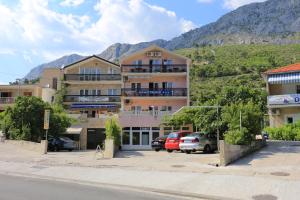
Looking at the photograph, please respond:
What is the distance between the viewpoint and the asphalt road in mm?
12773

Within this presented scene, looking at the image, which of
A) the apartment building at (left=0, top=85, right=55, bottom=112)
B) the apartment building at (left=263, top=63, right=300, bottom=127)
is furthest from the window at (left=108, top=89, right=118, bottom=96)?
the apartment building at (left=263, top=63, right=300, bottom=127)

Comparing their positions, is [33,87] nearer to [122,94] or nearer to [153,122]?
[122,94]

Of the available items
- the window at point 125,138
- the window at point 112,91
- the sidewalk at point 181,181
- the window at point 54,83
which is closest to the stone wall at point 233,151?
the sidewalk at point 181,181

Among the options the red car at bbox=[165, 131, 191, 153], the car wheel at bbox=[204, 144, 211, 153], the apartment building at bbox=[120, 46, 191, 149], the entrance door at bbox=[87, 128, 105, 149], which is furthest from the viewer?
the apartment building at bbox=[120, 46, 191, 149]

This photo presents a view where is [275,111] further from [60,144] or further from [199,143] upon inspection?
[60,144]

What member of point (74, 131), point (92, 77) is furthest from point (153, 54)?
point (74, 131)

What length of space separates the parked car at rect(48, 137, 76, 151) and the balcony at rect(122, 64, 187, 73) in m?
15.8

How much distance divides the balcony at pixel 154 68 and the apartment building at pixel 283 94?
528 inches

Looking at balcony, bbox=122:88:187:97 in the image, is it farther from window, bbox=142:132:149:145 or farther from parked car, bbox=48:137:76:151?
parked car, bbox=48:137:76:151

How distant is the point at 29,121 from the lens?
125ft

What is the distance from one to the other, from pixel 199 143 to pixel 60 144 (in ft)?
48.6

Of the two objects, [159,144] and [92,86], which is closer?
[159,144]

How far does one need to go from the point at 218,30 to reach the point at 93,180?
160224 mm

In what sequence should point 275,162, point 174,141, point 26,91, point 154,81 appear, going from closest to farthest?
1. point 275,162
2. point 174,141
3. point 154,81
4. point 26,91
